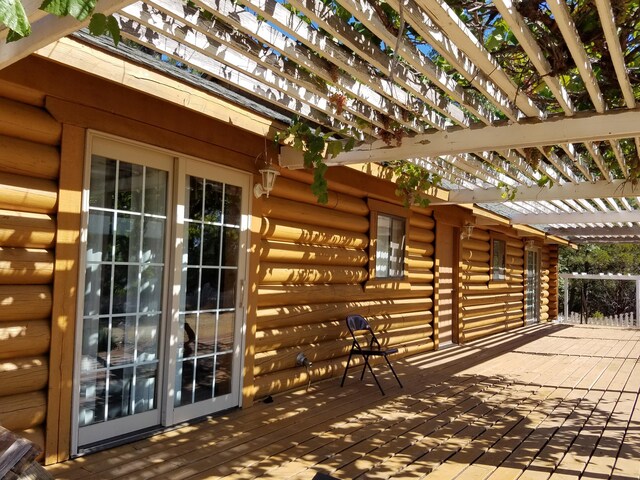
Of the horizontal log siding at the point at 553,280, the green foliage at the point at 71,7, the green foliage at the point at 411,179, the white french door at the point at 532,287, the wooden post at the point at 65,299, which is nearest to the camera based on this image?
the green foliage at the point at 71,7

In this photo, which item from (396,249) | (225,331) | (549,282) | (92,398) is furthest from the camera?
(549,282)

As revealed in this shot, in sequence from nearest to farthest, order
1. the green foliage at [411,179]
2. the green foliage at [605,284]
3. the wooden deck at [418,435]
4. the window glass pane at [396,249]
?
the wooden deck at [418,435] → the green foliage at [411,179] → the window glass pane at [396,249] → the green foliage at [605,284]

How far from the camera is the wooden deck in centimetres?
325

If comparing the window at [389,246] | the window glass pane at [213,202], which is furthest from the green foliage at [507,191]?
the window glass pane at [213,202]

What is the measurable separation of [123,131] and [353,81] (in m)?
1.45

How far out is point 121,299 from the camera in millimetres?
3555

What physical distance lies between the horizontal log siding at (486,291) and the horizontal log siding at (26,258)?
23.9ft

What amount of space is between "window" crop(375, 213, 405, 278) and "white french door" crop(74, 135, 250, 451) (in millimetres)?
2678

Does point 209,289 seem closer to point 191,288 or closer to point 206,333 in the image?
point 191,288

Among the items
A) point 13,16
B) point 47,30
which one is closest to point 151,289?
point 47,30

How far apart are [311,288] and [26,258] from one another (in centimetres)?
289

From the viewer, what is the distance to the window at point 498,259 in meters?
11.0

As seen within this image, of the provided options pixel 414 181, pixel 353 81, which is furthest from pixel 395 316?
pixel 353 81

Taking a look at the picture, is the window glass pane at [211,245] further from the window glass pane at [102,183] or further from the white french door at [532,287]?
the white french door at [532,287]
